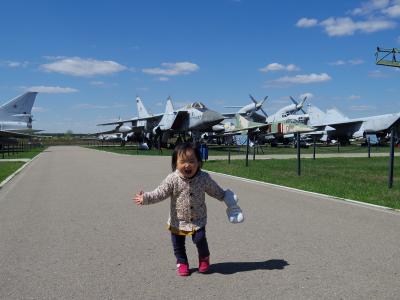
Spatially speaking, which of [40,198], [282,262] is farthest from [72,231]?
[40,198]

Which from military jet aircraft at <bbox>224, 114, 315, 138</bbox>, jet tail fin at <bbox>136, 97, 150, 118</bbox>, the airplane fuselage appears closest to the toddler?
the airplane fuselage

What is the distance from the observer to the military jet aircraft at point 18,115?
45.4 m

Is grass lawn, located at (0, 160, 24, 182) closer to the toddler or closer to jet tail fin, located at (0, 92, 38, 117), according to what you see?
the toddler

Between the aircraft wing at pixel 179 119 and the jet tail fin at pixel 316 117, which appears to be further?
the jet tail fin at pixel 316 117

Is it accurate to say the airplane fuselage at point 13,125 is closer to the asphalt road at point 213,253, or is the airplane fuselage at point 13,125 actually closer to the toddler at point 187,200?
the asphalt road at point 213,253

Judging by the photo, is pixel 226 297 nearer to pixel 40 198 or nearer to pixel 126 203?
pixel 126 203

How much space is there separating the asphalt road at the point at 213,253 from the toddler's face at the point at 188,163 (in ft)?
3.31

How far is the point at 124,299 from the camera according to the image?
3.76 metres

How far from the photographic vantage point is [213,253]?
532cm

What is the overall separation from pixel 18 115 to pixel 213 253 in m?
45.3

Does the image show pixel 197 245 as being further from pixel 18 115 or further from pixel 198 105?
pixel 18 115

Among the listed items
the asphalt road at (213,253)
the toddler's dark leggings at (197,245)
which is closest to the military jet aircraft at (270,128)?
the asphalt road at (213,253)

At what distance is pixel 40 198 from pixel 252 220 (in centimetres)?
553

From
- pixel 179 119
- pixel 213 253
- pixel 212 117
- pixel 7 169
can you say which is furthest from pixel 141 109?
pixel 213 253
